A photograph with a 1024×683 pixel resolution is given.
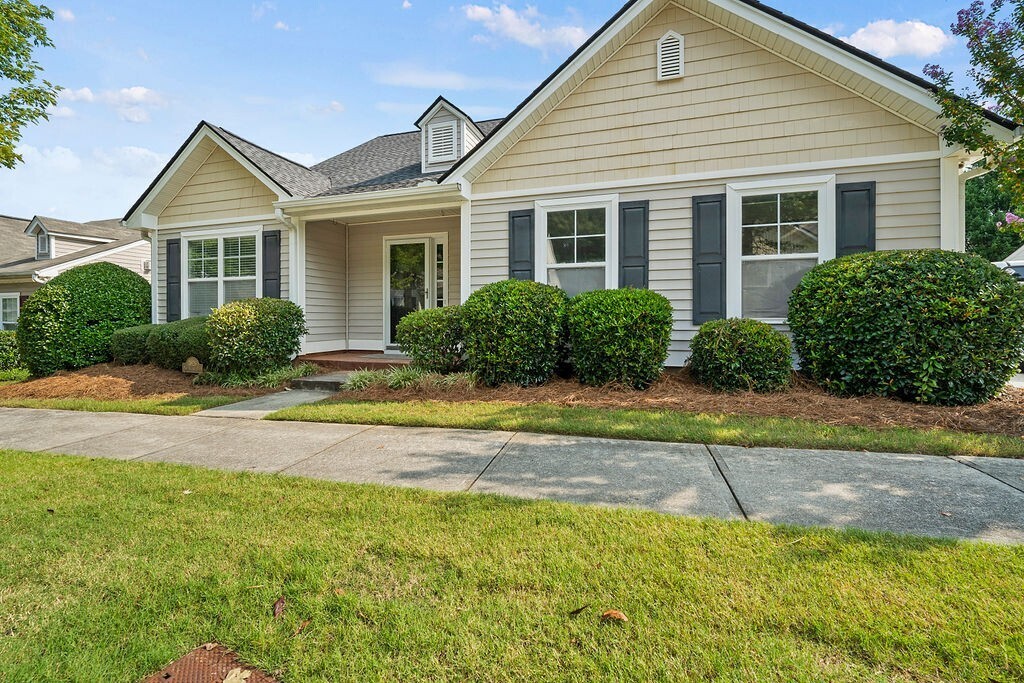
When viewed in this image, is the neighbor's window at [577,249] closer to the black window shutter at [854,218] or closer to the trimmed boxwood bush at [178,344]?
the black window shutter at [854,218]

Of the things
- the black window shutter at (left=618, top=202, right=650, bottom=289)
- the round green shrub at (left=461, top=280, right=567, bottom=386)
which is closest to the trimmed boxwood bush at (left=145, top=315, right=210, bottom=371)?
the round green shrub at (left=461, top=280, right=567, bottom=386)

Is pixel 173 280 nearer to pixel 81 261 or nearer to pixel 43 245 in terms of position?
pixel 81 261

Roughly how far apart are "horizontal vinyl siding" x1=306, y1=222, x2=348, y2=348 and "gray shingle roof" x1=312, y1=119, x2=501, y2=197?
2.85 feet

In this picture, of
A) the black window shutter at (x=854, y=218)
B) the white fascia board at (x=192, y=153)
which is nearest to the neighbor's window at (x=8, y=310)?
the white fascia board at (x=192, y=153)

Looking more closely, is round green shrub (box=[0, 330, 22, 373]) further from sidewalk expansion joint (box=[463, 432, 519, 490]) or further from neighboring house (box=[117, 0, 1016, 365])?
sidewalk expansion joint (box=[463, 432, 519, 490])

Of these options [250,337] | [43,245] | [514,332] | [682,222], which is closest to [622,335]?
[514,332]

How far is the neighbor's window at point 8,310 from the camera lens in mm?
17109

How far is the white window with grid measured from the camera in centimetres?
1005

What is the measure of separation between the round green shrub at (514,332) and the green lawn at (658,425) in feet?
2.75

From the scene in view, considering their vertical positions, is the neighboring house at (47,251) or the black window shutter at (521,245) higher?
the neighboring house at (47,251)

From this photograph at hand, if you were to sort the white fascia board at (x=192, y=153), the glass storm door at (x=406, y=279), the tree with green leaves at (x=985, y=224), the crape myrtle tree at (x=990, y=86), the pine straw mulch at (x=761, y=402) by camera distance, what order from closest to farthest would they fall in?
1. the pine straw mulch at (x=761, y=402)
2. the crape myrtle tree at (x=990, y=86)
3. the white fascia board at (x=192, y=153)
4. the glass storm door at (x=406, y=279)
5. the tree with green leaves at (x=985, y=224)

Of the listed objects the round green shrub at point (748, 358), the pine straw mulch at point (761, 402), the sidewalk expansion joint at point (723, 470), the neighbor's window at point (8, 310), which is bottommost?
the sidewalk expansion joint at point (723, 470)

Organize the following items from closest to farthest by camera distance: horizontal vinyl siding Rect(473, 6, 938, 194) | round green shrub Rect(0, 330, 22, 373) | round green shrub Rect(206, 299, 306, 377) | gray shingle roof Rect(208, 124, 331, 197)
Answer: horizontal vinyl siding Rect(473, 6, 938, 194), round green shrub Rect(206, 299, 306, 377), gray shingle roof Rect(208, 124, 331, 197), round green shrub Rect(0, 330, 22, 373)

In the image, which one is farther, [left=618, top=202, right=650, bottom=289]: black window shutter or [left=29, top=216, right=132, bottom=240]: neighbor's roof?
[left=29, top=216, right=132, bottom=240]: neighbor's roof
